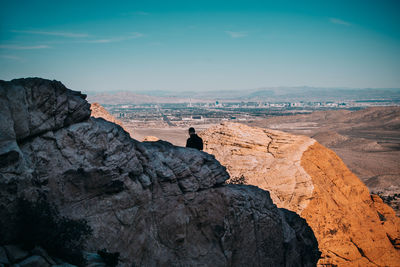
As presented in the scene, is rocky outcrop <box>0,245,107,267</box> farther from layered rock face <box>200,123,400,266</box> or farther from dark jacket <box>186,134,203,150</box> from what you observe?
layered rock face <box>200,123,400,266</box>

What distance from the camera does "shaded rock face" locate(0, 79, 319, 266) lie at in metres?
6.70

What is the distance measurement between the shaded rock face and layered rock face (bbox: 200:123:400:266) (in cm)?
328

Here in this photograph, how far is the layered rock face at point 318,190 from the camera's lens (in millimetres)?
13562

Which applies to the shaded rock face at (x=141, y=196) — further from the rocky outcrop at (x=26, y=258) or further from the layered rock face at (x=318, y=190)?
the layered rock face at (x=318, y=190)

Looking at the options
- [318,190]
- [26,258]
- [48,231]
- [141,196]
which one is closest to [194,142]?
[141,196]

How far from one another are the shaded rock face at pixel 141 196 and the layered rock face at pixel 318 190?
328 centimetres

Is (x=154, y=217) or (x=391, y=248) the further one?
(x=391, y=248)

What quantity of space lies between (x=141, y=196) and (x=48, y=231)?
8.36 ft

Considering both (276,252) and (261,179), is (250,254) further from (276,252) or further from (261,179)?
(261,179)

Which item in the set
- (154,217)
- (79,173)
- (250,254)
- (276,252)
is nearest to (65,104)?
(79,173)

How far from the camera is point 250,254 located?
9.86 m

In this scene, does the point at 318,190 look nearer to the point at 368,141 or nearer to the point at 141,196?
the point at 141,196

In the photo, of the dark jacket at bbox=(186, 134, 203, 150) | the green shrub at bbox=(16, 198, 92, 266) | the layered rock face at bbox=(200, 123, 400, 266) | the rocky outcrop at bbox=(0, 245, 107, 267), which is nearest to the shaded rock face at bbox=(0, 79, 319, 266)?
the green shrub at bbox=(16, 198, 92, 266)

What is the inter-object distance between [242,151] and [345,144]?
51.1 meters
